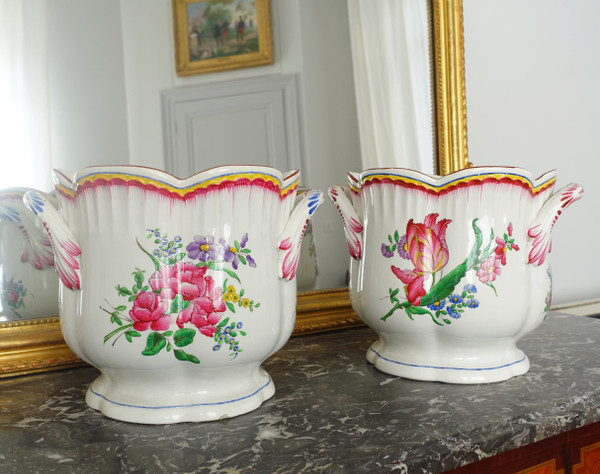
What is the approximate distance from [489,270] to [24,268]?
630 mm

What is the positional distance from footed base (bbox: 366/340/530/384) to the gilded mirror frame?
0.89ft

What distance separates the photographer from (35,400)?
0.64 metres

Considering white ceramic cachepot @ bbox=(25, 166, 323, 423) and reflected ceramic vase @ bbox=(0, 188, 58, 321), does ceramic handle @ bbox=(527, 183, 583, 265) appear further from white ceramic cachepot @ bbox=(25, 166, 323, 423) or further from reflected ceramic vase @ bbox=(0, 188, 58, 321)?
reflected ceramic vase @ bbox=(0, 188, 58, 321)

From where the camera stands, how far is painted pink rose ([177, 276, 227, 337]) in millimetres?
522

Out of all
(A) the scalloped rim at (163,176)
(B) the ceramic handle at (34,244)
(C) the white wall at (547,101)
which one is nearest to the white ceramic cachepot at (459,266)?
(A) the scalloped rim at (163,176)

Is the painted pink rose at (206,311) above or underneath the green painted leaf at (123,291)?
underneath

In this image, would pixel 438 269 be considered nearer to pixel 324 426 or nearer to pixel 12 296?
pixel 324 426

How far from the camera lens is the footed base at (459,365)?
64 centimetres

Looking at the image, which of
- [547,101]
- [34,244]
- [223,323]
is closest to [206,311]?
[223,323]

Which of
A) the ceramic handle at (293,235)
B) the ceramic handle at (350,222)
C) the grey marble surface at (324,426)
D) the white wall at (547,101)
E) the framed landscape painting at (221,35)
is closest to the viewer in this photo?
the grey marble surface at (324,426)

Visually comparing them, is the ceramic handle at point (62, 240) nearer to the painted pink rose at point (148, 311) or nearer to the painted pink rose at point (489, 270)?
the painted pink rose at point (148, 311)

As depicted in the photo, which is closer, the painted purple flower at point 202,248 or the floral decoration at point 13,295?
the painted purple flower at point 202,248

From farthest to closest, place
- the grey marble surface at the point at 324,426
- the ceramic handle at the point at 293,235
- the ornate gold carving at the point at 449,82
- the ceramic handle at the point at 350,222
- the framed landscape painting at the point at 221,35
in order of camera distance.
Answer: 1. the ornate gold carving at the point at 449,82
2. the framed landscape painting at the point at 221,35
3. the ceramic handle at the point at 350,222
4. the ceramic handle at the point at 293,235
5. the grey marble surface at the point at 324,426

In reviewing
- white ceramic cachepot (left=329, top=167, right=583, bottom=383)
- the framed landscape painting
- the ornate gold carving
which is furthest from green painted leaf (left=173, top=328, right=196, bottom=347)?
the ornate gold carving
